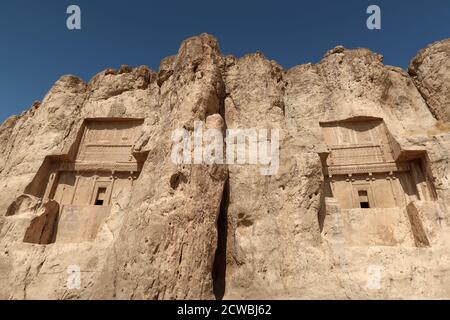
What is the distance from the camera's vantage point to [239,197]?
33.6 feet

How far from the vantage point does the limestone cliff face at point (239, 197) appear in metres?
8.28

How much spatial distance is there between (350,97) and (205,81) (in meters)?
6.77

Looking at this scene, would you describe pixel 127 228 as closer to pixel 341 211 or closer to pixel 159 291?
pixel 159 291

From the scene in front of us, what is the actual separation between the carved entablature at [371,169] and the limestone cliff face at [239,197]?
16 centimetres

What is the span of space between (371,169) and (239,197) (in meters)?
5.66

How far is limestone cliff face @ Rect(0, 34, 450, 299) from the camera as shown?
27.2 feet

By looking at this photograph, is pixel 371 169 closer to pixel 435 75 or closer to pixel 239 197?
pixel 239 197

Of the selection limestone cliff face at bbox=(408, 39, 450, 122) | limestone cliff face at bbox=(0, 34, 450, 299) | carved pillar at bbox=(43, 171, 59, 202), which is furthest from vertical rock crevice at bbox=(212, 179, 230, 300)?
limestone cliff face at bbox=(408, 39, 450, 122)

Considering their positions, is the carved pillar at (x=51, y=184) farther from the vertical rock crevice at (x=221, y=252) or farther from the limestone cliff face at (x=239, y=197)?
the vertical rock crevice at (x=221, y=252)

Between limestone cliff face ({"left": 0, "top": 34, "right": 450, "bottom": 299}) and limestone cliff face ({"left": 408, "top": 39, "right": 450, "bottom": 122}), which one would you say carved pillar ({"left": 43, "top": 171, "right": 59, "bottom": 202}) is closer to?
limestone cliff face ({"left": 0, "top": 34, "right": 450, "bottom": 299})

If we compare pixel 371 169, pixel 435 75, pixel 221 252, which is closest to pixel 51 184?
pixel 221 252

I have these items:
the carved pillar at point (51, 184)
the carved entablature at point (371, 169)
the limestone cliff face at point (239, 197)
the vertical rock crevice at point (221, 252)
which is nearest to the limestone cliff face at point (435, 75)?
the limestone cliff face at point (239, 197)

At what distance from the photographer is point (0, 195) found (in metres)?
11.7
